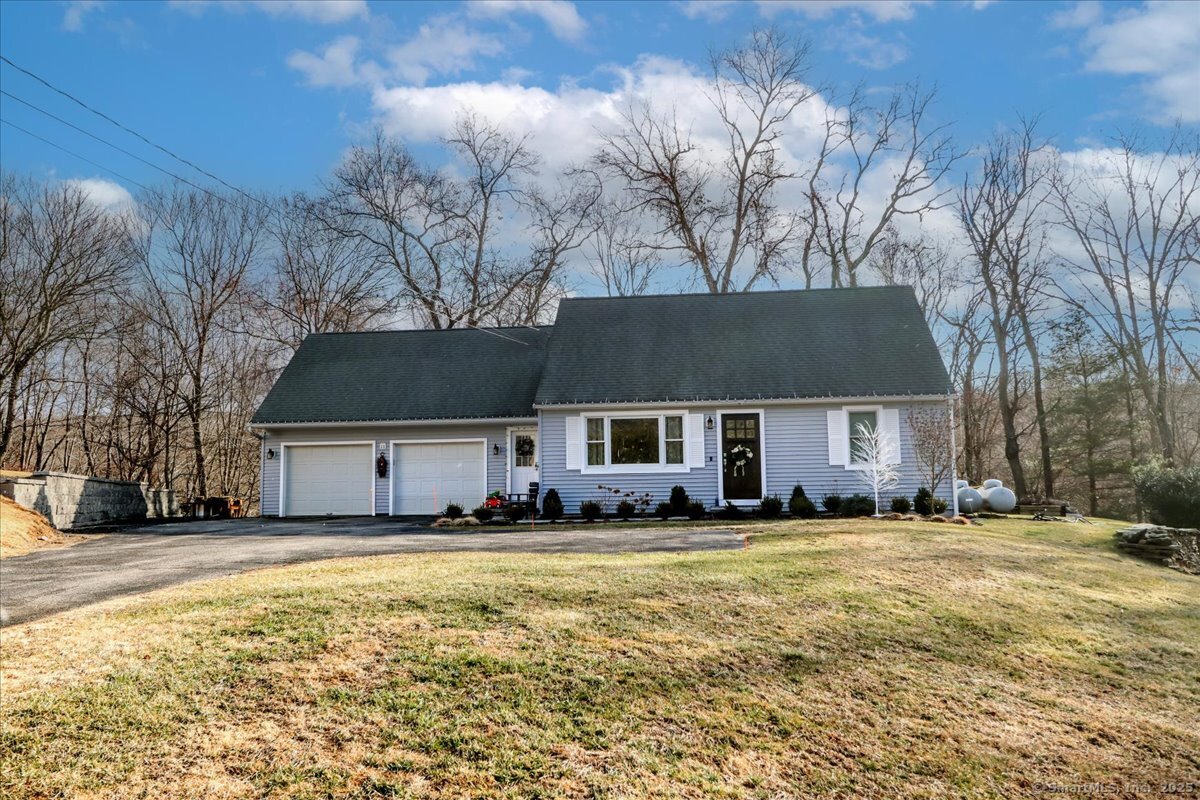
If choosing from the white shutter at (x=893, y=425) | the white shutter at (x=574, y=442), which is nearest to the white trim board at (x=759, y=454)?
the white shutter at (x=893, y=425)

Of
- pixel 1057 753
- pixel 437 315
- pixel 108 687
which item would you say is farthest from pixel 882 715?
pixel 437 315

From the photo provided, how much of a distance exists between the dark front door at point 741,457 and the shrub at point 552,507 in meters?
3.76

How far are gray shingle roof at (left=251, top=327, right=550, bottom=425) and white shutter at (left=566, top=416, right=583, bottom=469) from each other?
5.26 feet

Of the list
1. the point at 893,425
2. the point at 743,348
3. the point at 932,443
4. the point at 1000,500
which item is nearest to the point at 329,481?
the point at 743,348

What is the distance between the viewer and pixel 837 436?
18.0m

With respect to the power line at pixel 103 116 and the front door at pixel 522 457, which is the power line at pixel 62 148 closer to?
the power line at pixel 103 116

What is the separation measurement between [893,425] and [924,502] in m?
1.82

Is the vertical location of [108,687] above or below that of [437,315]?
below

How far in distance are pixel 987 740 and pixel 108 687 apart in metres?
5.91

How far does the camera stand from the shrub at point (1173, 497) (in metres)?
17.9

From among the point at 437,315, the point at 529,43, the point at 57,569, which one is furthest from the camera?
the point at 437,315

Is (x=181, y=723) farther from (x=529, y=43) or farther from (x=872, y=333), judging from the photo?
(x=872, y=333)

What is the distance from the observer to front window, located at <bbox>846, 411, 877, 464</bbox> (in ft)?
58.3

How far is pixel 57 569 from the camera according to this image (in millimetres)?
10805
